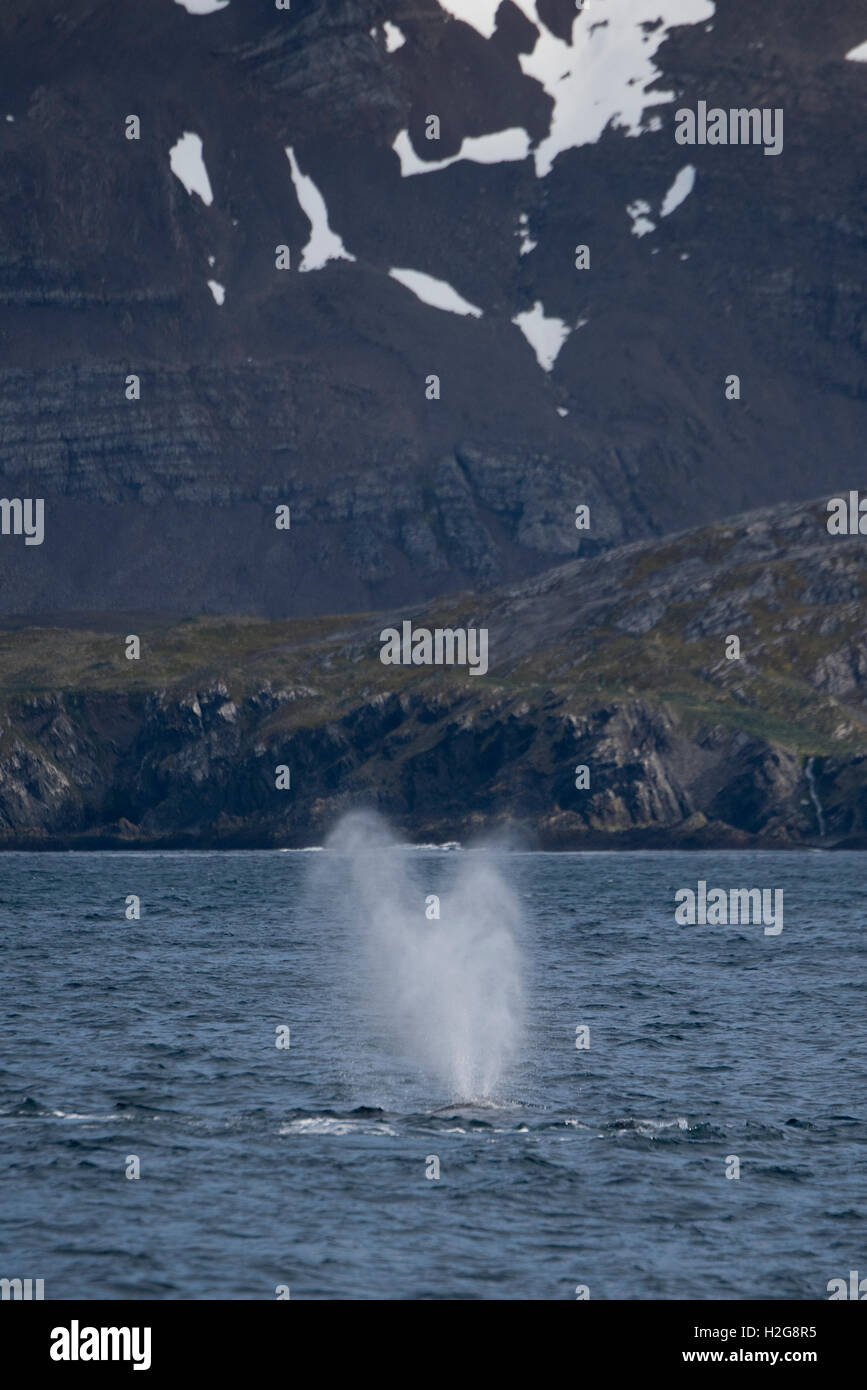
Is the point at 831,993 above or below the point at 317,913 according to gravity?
below

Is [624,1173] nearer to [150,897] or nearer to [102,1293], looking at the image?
[102,1293]

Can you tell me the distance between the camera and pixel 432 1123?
60.3 metres

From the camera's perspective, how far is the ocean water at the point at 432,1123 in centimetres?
4703

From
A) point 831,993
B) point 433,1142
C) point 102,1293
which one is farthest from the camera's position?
point 831,993

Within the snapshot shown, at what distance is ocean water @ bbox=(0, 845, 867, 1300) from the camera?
47031 millimetres

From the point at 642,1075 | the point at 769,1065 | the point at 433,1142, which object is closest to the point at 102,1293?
the point at 433,1142

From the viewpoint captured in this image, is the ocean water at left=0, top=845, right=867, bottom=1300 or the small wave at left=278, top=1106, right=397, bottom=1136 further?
the small wave at left=278, top=1106, right=397, bottom=1136

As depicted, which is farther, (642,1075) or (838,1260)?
(642,1075)

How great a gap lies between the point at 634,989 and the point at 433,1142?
40206 mm

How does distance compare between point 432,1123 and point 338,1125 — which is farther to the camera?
point 432,1123

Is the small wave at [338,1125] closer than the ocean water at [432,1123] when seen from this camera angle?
No

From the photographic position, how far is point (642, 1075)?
229 feet
